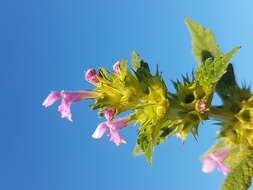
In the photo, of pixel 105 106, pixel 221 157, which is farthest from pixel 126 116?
pixel 221 157

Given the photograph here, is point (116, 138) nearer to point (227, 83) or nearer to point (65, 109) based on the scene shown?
point (65, 109)

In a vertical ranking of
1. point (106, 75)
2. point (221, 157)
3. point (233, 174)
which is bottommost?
point (233, 174)

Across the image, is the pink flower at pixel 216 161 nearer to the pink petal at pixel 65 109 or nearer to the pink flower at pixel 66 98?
the pink flower at pixel 66 98

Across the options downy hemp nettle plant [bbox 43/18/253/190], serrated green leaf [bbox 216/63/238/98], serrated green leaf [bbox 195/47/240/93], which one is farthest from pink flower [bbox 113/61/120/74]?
serrated green leaf [bbox 216/63/238/98]

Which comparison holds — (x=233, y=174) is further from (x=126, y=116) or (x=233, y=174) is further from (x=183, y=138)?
(x=126, y=116)

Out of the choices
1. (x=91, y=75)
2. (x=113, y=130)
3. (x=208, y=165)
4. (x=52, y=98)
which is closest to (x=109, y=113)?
(x=113, y=130)

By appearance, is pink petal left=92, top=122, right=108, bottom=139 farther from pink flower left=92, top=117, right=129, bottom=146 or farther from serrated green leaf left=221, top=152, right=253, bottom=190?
serrated green leaf left=221, top=152, right=253, bottom=190

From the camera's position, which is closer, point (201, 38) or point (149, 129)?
point (149, 129)
